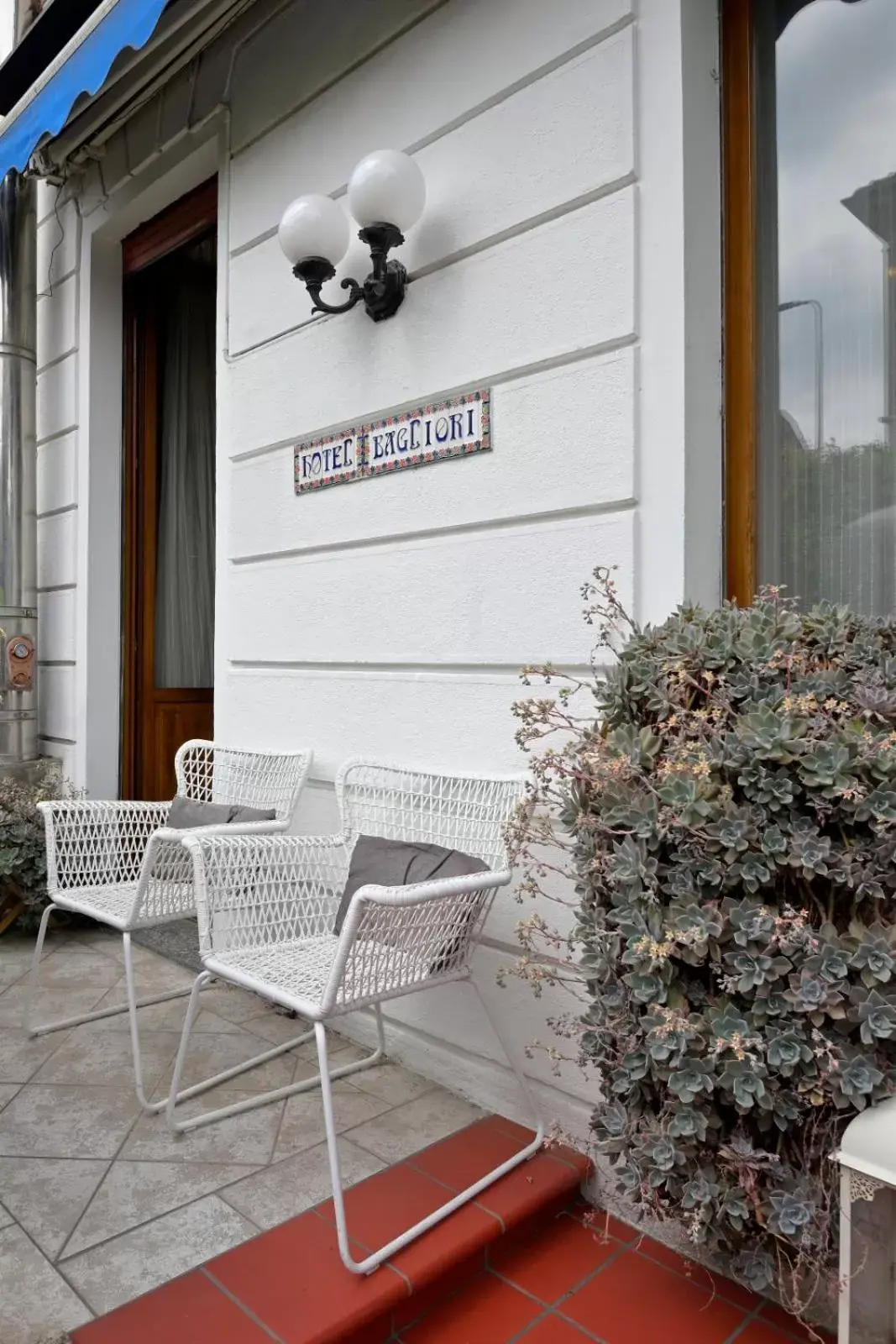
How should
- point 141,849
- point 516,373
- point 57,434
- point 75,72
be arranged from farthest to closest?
point 57,434, point 141,849, point 75,72, point 516,373

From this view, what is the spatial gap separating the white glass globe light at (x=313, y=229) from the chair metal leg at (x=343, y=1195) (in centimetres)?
216

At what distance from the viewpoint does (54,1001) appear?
3.07m

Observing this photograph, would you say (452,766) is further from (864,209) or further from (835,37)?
(835,37)

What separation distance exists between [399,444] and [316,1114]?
6.20 feet

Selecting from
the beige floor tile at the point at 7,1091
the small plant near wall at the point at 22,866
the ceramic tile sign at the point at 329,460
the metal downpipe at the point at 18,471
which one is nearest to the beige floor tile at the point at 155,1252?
the beige floor tile at the point at 7,1091

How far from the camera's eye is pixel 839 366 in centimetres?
196

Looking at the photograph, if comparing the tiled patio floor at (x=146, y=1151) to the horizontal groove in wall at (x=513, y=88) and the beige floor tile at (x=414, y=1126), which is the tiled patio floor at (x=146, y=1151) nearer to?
the beige floor tile at (x=414, y=1126)

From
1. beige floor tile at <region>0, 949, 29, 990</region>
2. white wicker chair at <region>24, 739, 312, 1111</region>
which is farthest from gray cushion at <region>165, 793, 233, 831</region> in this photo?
beige floor tile at <region>0, 949, 29, 990</region>

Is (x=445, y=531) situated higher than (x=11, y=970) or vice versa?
(x=445, y=531)

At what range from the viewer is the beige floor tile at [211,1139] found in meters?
2.09

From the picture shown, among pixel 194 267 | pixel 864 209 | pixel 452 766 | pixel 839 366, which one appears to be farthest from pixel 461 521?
pixel 194 267

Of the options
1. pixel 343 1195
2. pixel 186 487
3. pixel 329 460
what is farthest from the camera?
pixel 186 487

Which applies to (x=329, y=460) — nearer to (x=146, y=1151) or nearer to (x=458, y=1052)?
(x=458, y=1052)

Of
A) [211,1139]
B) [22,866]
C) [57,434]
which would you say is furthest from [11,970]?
[57,434]
